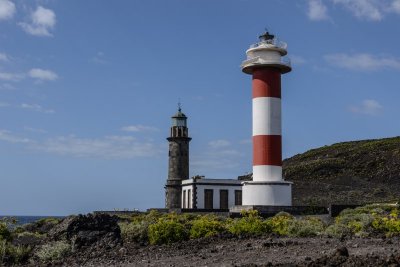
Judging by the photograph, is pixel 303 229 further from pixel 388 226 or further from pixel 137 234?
pixel 137 234

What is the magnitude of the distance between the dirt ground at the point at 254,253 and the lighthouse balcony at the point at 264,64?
20009 mm

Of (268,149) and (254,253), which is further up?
(268,149)

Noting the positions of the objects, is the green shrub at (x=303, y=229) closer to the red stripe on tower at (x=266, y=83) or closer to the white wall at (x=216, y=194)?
the red stripe on tower at (x=266, y=83)

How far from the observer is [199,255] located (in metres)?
12.9

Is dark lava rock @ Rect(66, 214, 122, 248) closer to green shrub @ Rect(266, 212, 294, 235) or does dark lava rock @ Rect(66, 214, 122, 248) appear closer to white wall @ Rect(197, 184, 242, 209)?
green shrub @ Rect(266, 212, 294, 235)

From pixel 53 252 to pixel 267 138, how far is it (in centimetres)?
1974

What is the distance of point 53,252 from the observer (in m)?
15.5

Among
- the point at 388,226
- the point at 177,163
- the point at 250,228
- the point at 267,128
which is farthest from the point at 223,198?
the point at 388,226

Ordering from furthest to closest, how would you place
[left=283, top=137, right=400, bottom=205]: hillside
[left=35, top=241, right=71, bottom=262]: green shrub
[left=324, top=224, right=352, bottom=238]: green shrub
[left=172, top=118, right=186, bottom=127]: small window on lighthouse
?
[left=283, top=137, right=400, bottom=205]: hillside, [left=172, top=118, right=186, bottom=127]: small window on lighthouse, [left=324, top=224, right=352, bottom=238]: green shrub, [left=35, top=241, right=71, bottom=262]: green shrub

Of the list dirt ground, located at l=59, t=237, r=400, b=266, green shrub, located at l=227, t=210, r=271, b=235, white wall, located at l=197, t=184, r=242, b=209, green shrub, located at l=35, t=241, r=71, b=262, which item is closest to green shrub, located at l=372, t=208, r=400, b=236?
dirt ground, located at l=59, t=237, r=400, b=266

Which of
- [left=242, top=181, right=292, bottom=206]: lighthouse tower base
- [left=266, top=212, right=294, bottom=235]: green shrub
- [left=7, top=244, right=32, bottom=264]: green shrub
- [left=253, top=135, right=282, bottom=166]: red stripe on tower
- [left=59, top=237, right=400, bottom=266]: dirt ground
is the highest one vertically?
[left=253, top=135, right=282, bottom=166]: red stripe on tower

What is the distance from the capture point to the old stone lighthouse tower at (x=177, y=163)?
162 feet

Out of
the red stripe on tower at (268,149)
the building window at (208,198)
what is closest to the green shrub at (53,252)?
the red stripe on tower at (268,149)

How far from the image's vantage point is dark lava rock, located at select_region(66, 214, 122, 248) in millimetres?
17000
